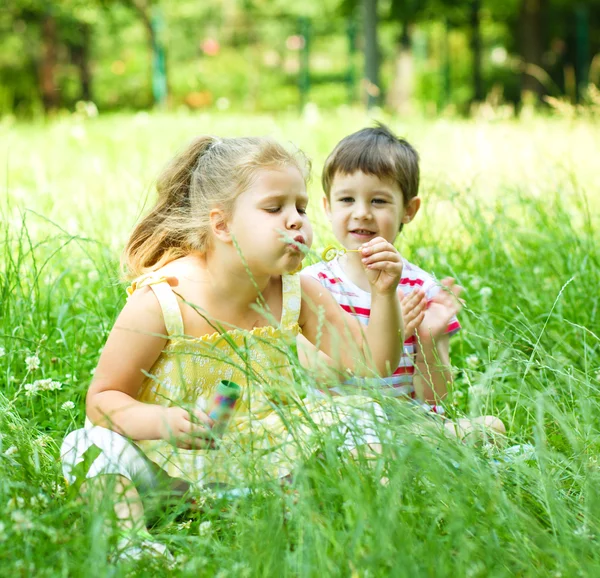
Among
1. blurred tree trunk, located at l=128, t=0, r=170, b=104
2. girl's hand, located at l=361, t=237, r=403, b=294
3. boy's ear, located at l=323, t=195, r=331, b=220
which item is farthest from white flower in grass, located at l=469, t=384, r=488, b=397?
blurred tree trunk, located at l=128, t=0, r=170, b=104

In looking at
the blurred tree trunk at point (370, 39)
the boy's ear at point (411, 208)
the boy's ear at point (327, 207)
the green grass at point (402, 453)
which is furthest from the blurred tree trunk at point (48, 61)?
the boy's ear at point (411, 208)

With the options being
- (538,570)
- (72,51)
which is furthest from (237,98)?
(538,570)

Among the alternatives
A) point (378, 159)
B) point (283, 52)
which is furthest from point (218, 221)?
point (283, 52)

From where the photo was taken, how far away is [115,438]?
215 cm

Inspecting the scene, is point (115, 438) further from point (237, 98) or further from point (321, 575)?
point (237, 98)

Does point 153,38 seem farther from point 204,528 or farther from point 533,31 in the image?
point 204,528

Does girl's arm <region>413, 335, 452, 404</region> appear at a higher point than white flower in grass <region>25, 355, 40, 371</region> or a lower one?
lower

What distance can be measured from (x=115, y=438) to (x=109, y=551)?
0.60m

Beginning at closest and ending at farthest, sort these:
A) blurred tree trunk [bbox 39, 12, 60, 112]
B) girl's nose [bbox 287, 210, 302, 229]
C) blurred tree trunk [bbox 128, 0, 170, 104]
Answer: girl's nose [bbox 287, 210, 302, 229], blurred tree trunk [bbox 128, 0, 170, 104], blurred tree trunk [bbox 39, 12, 60, 112]

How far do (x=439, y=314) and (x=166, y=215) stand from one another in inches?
33.7

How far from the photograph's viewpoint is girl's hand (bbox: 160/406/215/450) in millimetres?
1866

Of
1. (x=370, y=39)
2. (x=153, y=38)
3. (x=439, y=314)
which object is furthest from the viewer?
(x=153, y=38)

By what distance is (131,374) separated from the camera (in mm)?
2172

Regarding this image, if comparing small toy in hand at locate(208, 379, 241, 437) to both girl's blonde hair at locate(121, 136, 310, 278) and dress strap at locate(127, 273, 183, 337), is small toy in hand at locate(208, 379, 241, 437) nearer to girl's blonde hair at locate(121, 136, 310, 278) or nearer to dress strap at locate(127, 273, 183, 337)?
dress strap at locate(127, 273, 183, 337)
